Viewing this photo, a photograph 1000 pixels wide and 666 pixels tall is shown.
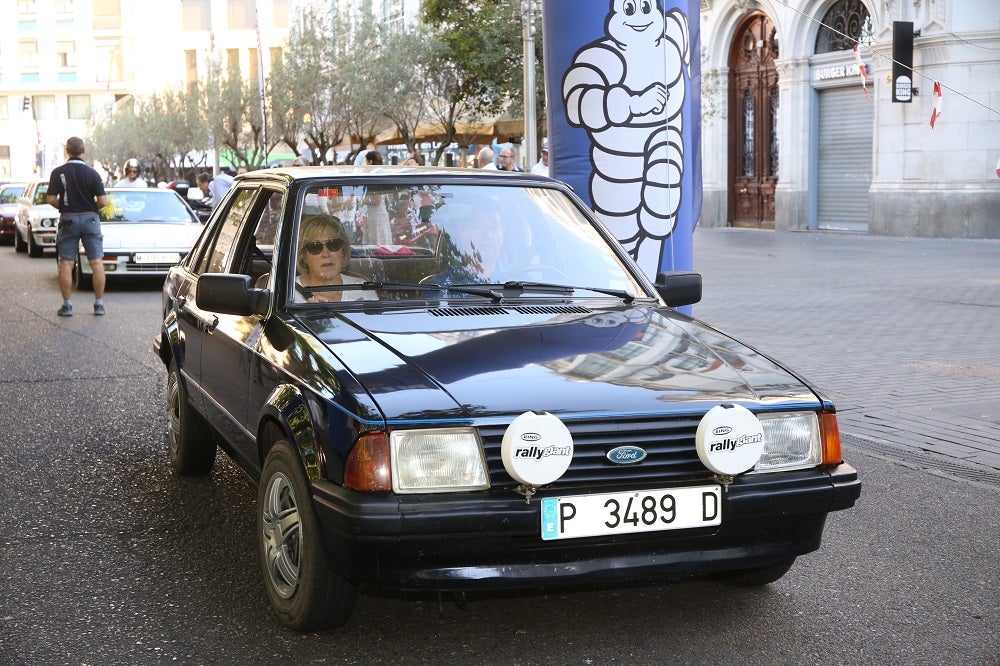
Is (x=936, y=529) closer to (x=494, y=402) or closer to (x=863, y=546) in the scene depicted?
(x=863, y=546)

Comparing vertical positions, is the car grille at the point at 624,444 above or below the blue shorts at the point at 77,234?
below

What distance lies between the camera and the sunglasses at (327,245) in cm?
475

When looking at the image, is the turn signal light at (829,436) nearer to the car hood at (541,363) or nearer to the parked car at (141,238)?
the car hood at (541,363)

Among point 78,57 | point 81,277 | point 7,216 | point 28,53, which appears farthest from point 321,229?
point 28,53

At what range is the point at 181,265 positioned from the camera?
6496 millimetres

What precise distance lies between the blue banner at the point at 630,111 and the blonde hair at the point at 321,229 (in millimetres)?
3841

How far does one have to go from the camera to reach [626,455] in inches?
143

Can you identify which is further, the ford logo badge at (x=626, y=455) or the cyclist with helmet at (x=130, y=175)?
the cyclist with helmet at (x=130, y=175)

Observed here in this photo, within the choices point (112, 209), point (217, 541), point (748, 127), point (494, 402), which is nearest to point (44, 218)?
point (112, 209)

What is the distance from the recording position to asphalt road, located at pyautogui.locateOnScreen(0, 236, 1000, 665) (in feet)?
12.5

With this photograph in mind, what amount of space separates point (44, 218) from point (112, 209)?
27.2ft

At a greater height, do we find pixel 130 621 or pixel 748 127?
pixel 748 127

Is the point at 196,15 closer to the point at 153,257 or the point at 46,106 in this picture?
the point at 46,106

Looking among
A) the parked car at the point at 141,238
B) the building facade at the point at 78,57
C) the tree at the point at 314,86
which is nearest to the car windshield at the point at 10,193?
the tree at the point at 314,86
